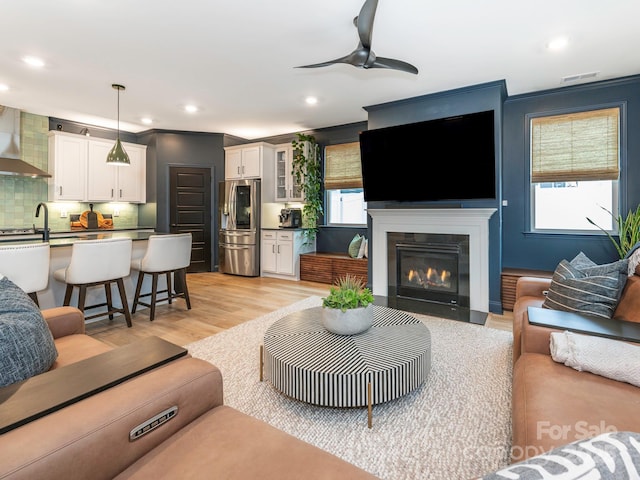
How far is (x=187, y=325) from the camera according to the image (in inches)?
138

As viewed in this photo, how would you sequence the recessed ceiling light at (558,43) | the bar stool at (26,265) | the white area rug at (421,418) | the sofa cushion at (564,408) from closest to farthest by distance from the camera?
the sofa cushion at (564,408) → the white area rug at (421,418) → the bar stool at (26,265) → the recessed ceiling light at (558,43)

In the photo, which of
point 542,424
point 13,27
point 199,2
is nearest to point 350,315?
point 542,424

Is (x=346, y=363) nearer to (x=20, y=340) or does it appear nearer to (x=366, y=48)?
(x=20, y=340)

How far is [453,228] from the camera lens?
4082 mm

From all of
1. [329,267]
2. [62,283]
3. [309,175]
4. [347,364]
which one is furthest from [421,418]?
[309,175]

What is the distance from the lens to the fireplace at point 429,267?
161 inches

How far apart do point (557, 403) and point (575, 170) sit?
3725 millimetres

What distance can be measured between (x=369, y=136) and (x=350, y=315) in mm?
3111

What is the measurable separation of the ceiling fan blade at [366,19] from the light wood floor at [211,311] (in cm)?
288

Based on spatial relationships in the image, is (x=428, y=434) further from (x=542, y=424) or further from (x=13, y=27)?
(x=13, y=27)

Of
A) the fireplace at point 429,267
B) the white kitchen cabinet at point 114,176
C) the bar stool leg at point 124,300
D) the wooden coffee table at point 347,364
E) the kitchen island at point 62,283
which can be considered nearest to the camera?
→ the wooden coffee table at point 347,364

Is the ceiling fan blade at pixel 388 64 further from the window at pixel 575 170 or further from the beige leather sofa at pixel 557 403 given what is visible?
the window at pixel 575 170

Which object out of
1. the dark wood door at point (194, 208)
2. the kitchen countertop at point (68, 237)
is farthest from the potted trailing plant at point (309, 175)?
the kitchen countertop at point (68, 237)

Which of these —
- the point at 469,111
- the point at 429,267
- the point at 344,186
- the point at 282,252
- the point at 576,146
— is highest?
the point at 469,111
